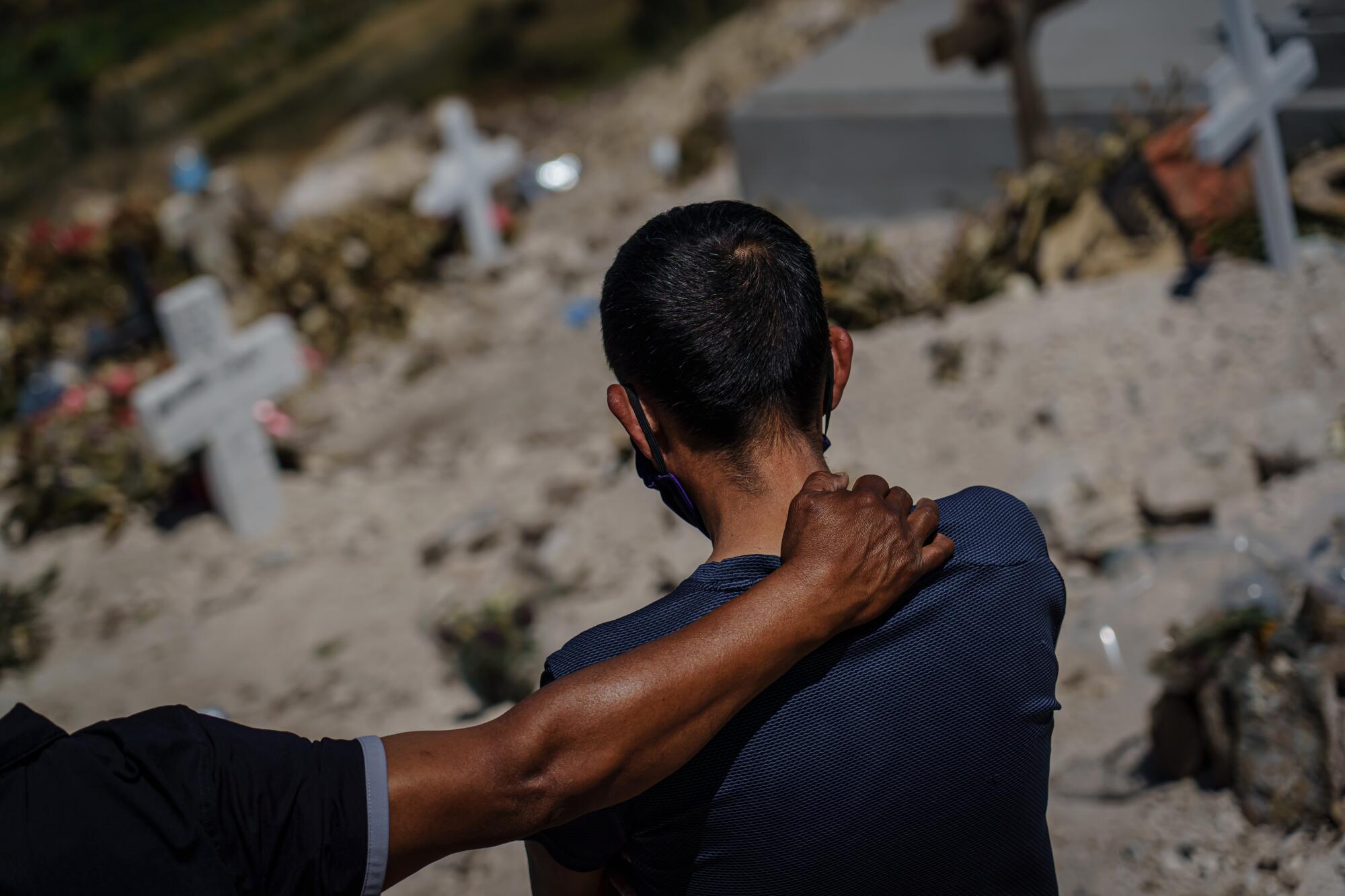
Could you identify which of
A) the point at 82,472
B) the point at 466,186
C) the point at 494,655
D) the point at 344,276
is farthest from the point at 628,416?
the point at 466,186

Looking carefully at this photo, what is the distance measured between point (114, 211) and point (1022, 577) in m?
10.1

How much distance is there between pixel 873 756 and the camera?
4.92 ft

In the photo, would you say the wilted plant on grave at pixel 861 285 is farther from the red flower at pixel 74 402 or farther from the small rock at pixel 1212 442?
the red flower at pixel 74 402

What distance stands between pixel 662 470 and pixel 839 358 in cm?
31

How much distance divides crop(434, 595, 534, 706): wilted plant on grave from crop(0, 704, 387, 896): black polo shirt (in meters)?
2.76

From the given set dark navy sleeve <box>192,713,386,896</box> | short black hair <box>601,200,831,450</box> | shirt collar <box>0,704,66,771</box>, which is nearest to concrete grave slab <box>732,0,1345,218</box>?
short black hair <box>601,200,831,450</box>

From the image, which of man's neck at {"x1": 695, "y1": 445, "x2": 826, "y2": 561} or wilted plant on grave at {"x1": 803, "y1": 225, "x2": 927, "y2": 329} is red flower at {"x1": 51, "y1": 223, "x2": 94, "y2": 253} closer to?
wilted plant on grave at {"x1": 803, "y1": 225, "x2": 927, "y2": 329}

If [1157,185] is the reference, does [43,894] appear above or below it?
above

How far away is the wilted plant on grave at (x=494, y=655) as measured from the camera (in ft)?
14.1

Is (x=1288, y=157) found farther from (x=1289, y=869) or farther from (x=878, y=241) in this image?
(x=1289, y=869)

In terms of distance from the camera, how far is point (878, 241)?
267 inches

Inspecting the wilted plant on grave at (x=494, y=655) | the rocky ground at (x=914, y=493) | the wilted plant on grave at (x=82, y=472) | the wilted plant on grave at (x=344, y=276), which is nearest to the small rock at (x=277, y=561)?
the rocky ground at (x=914, y=493)

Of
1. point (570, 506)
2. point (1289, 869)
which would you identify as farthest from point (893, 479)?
point (1289, 869)

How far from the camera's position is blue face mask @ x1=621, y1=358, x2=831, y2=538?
1.68m
